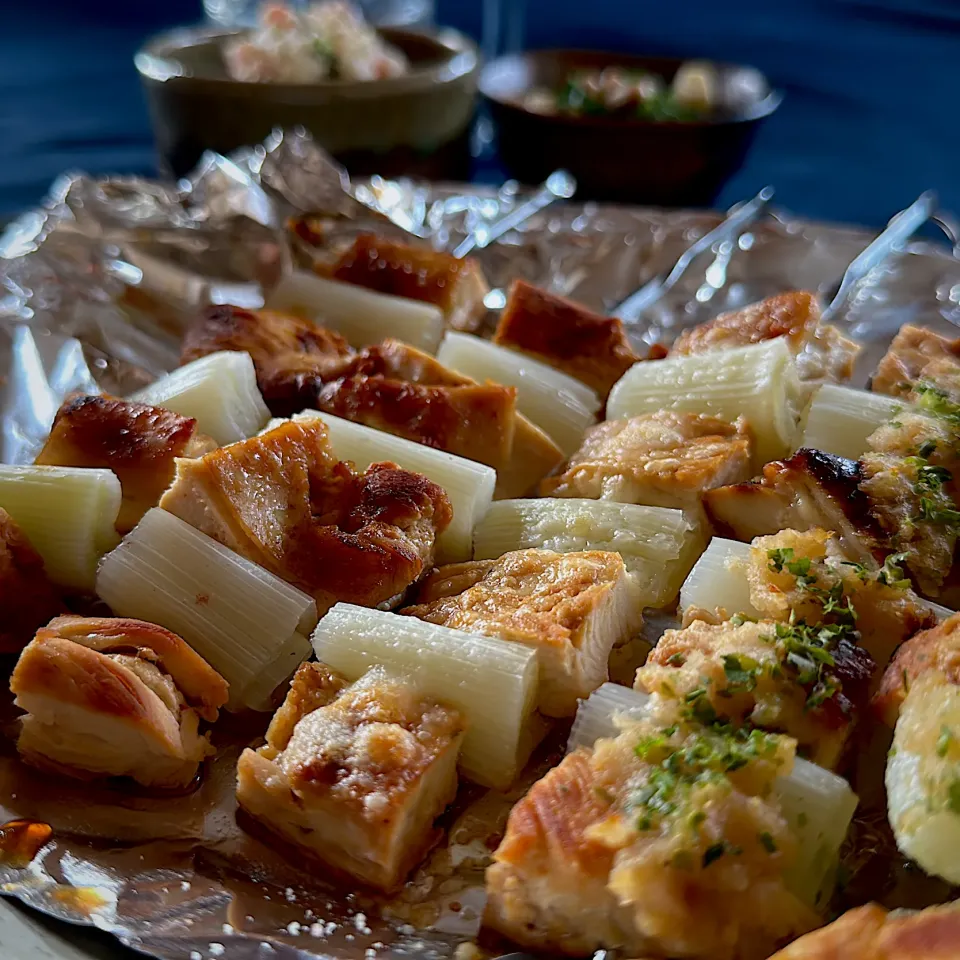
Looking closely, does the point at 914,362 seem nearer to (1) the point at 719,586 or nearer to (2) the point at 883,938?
(1) the point at 719,586

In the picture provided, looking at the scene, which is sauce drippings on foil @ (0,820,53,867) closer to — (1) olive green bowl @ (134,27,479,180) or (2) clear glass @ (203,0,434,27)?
(1) olive green bowl @ (134,27,479,180)

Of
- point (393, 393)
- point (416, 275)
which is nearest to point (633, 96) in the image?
point (416, 275)

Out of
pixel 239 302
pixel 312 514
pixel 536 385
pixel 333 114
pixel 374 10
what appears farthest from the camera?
pixel 374 10

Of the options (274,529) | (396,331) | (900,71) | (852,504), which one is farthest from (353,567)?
(900,71)

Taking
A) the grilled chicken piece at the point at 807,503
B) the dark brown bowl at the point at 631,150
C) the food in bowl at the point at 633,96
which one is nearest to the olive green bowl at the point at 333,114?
the dark brown bowl at the point at 631,150

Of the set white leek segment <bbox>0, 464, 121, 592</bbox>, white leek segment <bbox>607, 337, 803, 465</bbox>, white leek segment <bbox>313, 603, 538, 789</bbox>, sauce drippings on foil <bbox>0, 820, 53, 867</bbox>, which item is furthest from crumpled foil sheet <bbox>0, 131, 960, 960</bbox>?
white leek segment <bbox>607, 337, 803, 465</bbox>

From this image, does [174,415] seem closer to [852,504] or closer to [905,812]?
[852,504]

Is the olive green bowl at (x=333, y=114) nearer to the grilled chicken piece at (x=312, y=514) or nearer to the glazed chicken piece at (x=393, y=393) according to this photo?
the glazed chicken piece at (x=393, y=393)

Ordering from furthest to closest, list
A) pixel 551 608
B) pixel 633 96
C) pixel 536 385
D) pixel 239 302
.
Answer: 1. pixel 633 96
2. pixel 239 302
3. pixel 536 385
4. pixel 551 608
